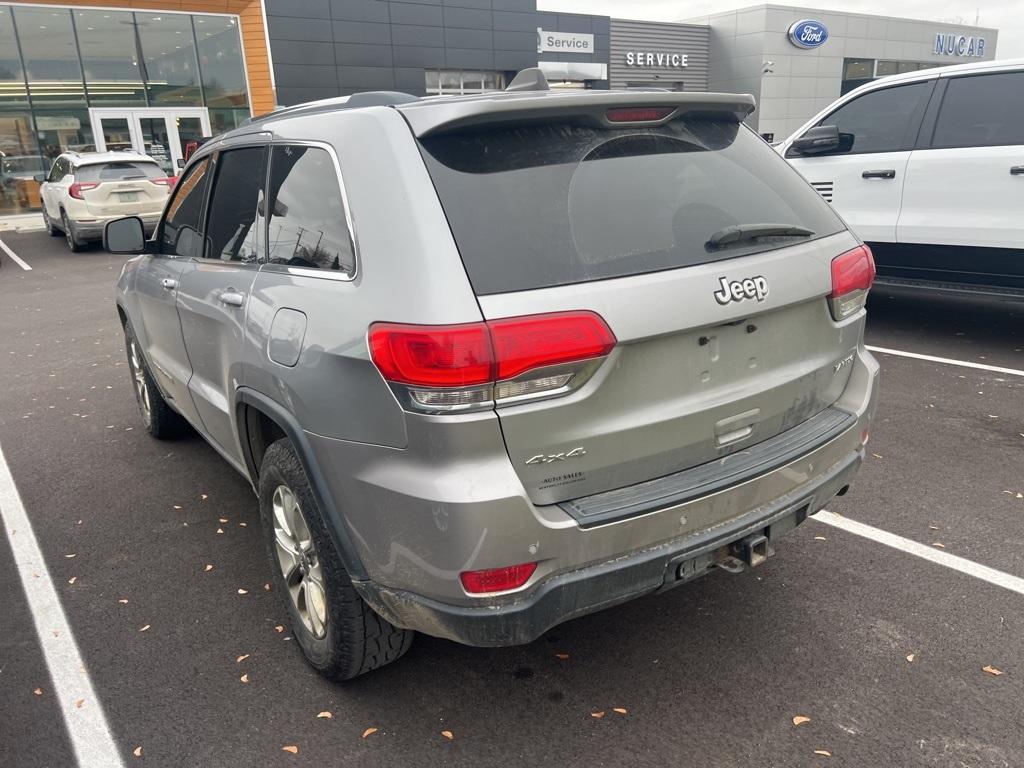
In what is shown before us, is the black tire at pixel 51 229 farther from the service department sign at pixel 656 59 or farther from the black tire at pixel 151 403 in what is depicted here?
the service department sign at pixel 656 59

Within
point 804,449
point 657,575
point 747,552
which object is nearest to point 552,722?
point 657,575

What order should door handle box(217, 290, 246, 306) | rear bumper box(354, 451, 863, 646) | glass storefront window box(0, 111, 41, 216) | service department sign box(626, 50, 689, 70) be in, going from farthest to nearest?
service department sign box(626, 50, 689, 70) → glass storefront window box(0, 111, 41, 216) → door handle box(217, 290, 246, 306) → rear bumper box(354, 451, 863, 646)

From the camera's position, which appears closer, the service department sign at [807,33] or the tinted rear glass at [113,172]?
the tinted rear glass at [113,172]

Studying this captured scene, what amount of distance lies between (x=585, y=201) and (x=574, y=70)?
33.3 metres

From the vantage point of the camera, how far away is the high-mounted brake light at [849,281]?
2.66m

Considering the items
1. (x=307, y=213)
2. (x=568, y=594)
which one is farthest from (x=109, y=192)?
(x=568, y=594)

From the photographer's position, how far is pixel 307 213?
2.60 metres

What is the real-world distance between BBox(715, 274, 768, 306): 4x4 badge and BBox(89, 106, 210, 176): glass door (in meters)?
22.1

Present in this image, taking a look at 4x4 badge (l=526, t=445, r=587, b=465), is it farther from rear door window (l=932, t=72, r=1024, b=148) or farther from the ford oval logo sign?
the ford oval logo sign

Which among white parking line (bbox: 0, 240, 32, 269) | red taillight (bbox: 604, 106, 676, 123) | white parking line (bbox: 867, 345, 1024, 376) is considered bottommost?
white parking line (bbox: 867, 345, 1024, 376)

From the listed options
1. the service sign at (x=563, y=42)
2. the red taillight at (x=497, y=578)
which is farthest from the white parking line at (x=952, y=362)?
the service sign at (x=563, y=42)

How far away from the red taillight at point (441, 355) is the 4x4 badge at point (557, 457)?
0.25 meters

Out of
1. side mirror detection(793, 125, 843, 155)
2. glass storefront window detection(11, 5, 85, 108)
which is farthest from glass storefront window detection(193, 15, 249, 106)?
side mirror detection(793, 125, 843, 155)

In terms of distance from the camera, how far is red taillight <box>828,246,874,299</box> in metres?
2.66
